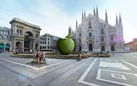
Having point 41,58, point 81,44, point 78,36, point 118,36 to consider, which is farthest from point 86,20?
point 41,58

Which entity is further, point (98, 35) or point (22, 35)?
point (22, 35)

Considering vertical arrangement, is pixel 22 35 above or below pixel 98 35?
above

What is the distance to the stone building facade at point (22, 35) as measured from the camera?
55.6 m

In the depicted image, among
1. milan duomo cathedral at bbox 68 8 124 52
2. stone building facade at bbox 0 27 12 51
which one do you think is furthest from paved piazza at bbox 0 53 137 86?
stone building facade at bbox 0 27 12 51

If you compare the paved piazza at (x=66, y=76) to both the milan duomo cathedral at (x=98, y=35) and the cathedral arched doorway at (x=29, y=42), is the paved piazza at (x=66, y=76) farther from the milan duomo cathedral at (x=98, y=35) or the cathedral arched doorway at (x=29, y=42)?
the cathedral arched doorway at (x=29, y=42)

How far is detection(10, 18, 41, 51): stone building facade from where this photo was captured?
182 feet

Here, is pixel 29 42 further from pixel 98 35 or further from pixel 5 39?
pixel 98 35

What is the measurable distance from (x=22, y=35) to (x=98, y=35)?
48.6 metres

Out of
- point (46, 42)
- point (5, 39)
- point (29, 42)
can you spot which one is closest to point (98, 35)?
point (46, 42)

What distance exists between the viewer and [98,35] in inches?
2199

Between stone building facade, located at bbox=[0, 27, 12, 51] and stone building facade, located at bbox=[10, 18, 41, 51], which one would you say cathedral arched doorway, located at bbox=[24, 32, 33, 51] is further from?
stone building facade, located at bbox=[0, 27, 12, 51]

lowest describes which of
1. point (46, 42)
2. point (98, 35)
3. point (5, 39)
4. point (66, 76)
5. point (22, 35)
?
point (66, 76)

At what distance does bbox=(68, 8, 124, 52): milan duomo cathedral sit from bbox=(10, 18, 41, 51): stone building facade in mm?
32958

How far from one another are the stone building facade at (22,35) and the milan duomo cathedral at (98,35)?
108ft
